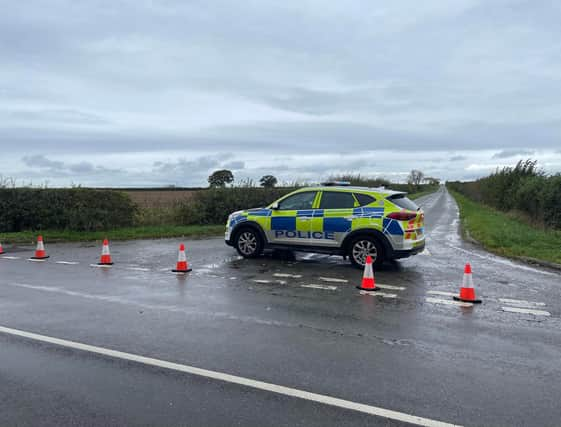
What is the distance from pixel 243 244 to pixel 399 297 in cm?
497

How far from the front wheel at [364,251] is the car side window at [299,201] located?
1429 millimetres

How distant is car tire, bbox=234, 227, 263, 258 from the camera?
1132 cm

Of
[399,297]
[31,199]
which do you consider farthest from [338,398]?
[31,199]

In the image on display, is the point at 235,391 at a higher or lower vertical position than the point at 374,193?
lower

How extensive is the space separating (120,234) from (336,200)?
10.0m

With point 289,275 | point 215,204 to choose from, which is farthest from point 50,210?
point 289,275

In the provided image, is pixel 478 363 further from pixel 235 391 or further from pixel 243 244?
pixel 243 244

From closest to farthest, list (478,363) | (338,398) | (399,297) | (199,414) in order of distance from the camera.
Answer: (199,414), (338,398), (478,363), (399,297)

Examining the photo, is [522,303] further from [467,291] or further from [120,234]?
[120,234]

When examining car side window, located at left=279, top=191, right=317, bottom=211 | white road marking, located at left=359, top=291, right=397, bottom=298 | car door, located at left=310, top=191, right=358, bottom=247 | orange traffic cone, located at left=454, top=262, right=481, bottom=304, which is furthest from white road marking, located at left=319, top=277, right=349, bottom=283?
orange traffic cone, located at left=454, top=262, right=481, bottom=304

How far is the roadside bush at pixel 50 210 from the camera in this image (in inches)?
685

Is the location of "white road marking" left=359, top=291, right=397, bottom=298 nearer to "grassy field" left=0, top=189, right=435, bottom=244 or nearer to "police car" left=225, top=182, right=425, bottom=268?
"police car" left=225, top=182, right=425, bottom=268

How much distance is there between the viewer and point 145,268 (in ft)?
34.2

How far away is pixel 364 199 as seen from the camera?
10.0 m
